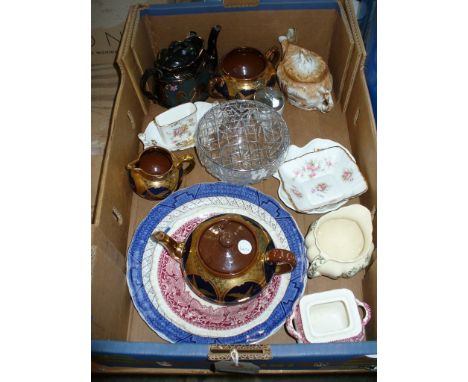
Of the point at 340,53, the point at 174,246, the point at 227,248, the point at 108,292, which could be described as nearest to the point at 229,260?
the point at 227,248

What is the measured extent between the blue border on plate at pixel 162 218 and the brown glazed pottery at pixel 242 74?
0.90ft

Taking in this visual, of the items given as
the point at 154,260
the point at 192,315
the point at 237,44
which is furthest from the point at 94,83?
the point at 192,315

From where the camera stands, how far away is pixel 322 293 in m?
0.83

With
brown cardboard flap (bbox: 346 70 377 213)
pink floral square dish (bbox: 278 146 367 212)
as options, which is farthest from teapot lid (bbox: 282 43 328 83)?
pink floral square dish (bbox: 278 146 367 212)

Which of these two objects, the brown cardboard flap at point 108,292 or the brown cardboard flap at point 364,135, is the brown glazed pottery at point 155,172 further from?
the brown cardboard flap at point 364,135

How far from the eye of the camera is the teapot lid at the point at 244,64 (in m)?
1.06

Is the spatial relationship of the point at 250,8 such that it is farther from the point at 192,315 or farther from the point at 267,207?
the point at 192,315

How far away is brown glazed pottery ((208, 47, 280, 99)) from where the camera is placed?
1.06m

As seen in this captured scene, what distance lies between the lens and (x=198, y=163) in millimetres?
1077

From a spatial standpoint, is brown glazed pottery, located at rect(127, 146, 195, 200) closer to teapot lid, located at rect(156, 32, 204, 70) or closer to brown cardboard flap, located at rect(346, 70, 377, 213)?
teapot lid, located at rect(156, 32, 204, 70)

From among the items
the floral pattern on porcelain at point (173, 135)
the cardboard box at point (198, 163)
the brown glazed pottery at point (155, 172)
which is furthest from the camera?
the floral pattern on porcelain at point (173, 135)

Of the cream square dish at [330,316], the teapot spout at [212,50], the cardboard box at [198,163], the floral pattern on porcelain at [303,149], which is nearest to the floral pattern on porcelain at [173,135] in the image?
the cardboard box at [198,163]

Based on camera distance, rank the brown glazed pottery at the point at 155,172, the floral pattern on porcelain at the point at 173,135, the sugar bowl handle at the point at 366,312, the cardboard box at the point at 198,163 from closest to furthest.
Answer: the cardboard box at the point at 198,163, the sugar bowl handle at the point at 366,312, the brown glazed pottery at the point at 155,172, the floral pattern on porcelain at the point at 173,135

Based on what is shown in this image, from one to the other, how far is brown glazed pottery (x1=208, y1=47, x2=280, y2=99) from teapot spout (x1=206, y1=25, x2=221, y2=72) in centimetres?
4
